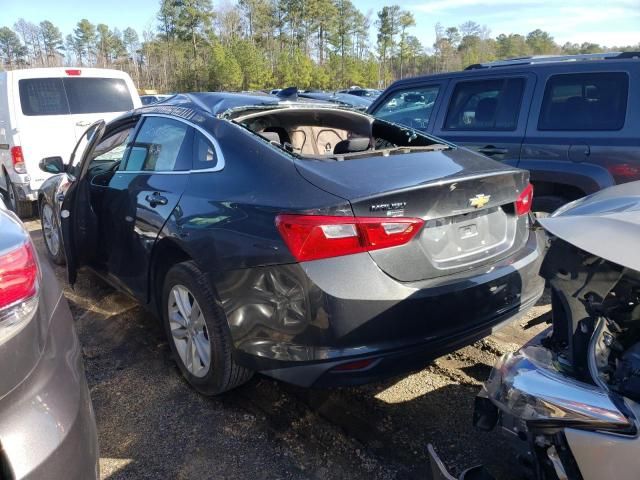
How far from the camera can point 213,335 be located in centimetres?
267

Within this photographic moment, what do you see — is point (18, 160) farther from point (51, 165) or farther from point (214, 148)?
point (214, 148)

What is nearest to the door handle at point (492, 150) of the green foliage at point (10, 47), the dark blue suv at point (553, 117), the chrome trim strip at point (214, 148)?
the dark blue suv at point (553, 117)

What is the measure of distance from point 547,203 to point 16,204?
719 centimetres

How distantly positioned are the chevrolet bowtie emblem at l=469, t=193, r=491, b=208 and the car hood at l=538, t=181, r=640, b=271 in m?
0.54

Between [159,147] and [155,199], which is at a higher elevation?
[159,147]

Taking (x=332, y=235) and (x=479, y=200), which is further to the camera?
(x=479, y=200)

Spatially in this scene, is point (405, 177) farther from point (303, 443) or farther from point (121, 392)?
point (121, 392)

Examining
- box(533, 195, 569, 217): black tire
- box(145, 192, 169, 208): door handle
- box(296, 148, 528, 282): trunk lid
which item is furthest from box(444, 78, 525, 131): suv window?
box(145, 192, 169, 208): door handle

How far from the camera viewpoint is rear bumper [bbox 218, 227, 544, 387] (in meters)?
2.19

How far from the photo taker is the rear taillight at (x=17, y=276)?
1541 millimetres

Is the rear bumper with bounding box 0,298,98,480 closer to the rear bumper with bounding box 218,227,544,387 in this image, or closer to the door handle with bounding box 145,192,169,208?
the rear bumper with bounding box 218,227,544,387

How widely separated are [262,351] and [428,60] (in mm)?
73963

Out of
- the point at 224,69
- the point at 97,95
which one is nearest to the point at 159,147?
the point at 97,95

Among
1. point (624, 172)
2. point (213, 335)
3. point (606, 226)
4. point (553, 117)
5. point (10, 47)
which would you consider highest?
point (10, 47)
